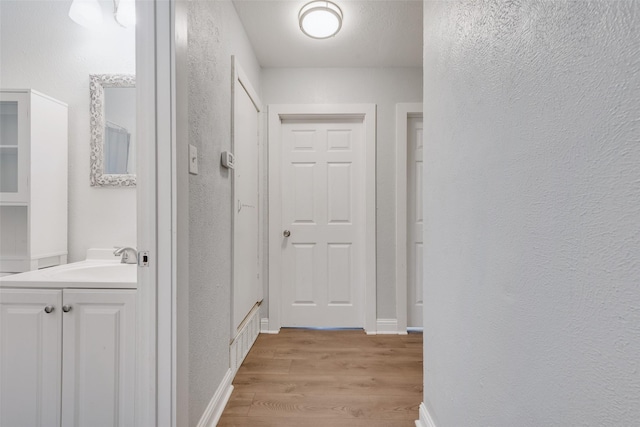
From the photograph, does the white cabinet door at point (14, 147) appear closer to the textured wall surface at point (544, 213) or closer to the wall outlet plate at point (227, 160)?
the wall outlet plate at point (227, 160)

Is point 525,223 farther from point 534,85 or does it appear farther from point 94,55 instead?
point 94,55

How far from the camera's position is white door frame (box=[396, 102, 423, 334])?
2721 millimetres

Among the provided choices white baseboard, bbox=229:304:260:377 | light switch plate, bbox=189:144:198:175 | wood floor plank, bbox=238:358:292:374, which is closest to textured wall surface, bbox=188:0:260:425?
light switch plate, bbox=189:144:198:175

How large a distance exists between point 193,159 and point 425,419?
155 centimetres

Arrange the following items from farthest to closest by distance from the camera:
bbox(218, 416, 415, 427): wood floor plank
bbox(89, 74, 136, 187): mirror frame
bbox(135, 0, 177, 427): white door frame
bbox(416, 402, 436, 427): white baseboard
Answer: bbox(89, 74, 136, 187): mirror frame < bbox(218, 416, 415, 427): wood floor plank < bbox(416, 402, 436, 427): white baseboard < bbox(135, 0, 177, 427): white door frame

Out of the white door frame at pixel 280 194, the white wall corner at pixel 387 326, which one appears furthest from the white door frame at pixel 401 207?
the white door frame at pixel 280 194

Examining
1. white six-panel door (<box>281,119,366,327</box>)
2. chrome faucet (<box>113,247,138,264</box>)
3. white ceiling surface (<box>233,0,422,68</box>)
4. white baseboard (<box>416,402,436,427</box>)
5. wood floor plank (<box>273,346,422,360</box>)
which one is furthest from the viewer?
white six-panel door (<box>281,119,366,327</box>)

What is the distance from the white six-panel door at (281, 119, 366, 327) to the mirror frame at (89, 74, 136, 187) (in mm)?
1283

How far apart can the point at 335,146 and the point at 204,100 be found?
1.56 meters

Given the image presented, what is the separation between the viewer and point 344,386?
188 cm

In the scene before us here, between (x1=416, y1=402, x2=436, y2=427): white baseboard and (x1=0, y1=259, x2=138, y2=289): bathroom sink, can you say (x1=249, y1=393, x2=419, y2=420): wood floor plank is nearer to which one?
(x1=416, y1=402, x2=436, y2=427): white baseboard

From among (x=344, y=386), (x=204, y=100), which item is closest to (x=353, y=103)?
(x=204, y=100)

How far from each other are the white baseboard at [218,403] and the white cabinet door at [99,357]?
0.31 meters

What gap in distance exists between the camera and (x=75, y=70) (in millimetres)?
1864
